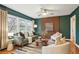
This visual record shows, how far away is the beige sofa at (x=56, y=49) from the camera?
225 centimetres

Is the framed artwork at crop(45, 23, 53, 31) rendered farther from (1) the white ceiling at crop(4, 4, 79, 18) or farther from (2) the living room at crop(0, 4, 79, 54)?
(1) the white ceiling at crop(4, 4, 79, 18)

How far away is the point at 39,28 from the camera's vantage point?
2369 millimetres

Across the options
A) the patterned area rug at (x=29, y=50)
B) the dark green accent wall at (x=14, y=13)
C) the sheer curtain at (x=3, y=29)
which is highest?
the dark green accent wall at (x=14, y=13)

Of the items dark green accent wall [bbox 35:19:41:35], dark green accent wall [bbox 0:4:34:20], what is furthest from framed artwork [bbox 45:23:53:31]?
dark green accent wall [bbox 0:4:34:20]

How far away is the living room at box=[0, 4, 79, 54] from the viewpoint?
7.25ft

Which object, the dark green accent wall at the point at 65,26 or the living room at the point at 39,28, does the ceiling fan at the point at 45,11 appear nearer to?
the living room at the point at 39,28

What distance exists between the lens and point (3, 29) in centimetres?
218

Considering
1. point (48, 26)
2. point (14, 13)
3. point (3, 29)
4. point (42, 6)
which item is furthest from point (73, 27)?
point (3, 29)

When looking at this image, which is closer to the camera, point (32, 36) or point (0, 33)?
point (0, 33)

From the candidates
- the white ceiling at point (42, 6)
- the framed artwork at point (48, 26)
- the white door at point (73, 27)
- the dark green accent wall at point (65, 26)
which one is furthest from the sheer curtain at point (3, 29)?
the white door at point (73, 27)

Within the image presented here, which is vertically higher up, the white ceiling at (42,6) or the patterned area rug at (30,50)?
the white ceiling at (42,6)
